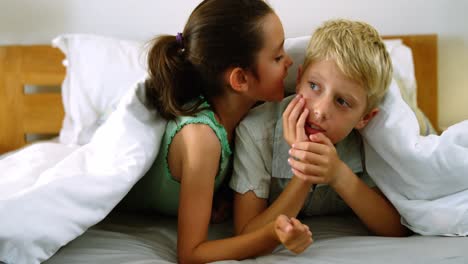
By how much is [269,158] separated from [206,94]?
0.65 ft

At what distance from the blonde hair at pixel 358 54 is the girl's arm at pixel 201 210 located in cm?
27

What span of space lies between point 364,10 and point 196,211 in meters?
1.28

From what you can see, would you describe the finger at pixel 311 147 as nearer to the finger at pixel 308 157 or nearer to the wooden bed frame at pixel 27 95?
the finger at pixel 308 157

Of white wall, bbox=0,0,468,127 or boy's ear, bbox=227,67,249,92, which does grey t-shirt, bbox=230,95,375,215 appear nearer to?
boy's ear, bbox=227,67,249,92

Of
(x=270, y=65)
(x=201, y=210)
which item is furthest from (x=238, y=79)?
(x=201, y=210)

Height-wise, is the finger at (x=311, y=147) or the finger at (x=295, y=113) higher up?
the finger at (x=295, y=113)

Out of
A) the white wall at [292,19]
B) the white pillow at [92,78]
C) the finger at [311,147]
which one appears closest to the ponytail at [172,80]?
the finger at [311,147]

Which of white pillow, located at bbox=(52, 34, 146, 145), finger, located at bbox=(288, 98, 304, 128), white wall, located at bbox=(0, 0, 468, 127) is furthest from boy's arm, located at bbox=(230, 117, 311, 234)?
white wall, located at bbox=(0, 0, 468, 127)

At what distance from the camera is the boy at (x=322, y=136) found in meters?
0.97

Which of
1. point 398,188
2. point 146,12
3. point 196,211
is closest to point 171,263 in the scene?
point 196,211

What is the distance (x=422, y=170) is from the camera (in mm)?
1013

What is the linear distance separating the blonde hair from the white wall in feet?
3.02

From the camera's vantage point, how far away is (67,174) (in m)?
0.92

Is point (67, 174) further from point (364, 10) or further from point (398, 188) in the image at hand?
point (364, 10)
